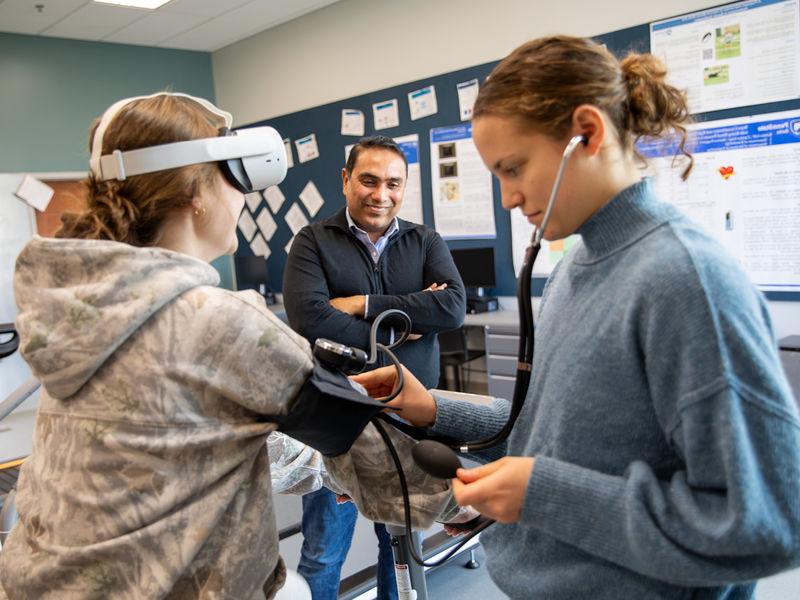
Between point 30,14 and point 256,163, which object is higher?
point 30,14

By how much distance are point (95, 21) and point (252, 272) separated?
2544 mm

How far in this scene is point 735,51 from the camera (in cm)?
370

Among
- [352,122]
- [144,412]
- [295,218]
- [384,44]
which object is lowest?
[144,412]

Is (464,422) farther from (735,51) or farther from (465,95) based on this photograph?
(465,95)

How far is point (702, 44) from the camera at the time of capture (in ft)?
12.5

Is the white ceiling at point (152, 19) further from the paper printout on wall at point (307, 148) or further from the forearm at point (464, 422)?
the forearm at point (464, 422)

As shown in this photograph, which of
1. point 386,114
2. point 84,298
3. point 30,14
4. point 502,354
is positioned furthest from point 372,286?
point 30,14

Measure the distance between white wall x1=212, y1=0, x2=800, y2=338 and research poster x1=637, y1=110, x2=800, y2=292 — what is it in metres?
0.27

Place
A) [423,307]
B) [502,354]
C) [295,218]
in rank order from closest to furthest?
[423,307] → [502,354] → [295,218]

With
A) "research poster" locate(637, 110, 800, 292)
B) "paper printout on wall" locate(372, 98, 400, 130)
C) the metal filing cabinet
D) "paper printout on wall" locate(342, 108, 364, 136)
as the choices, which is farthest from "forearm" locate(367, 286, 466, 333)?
"paper printout on wall" locate(342, 108, 364, 136)

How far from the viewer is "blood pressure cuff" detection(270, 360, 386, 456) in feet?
3.05

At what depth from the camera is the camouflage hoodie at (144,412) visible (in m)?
0.87

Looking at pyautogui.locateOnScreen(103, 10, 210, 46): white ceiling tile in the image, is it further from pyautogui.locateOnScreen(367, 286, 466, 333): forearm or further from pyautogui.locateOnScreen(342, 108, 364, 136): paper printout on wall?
pyautogui.locateOnScreen(367, 286, 466, 333): forearm

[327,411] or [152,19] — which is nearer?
[327,411]
